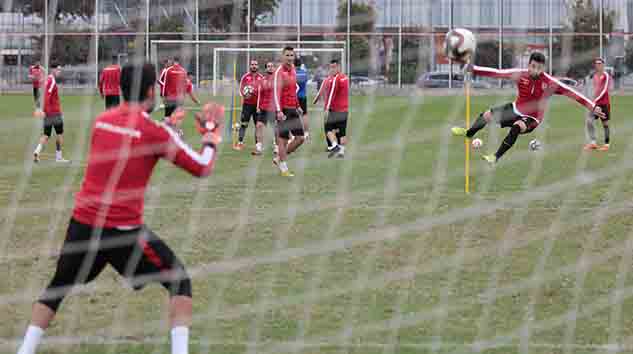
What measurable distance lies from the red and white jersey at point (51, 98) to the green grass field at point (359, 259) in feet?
2.99

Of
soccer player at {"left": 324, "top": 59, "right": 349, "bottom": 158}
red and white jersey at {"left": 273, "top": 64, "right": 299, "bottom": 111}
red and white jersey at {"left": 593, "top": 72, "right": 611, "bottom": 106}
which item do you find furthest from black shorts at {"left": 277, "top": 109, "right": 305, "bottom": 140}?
red and white jersey at {"left": 593, "top": 72, "right": 611, "bottom": 106}

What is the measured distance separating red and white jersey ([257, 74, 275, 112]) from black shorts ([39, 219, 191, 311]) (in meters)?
12.7

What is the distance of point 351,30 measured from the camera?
Answer: 30.0 m

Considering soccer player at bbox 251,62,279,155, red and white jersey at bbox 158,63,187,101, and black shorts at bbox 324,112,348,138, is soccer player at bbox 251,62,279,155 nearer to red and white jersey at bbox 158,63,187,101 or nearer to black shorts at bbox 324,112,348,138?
black shorts at bbox 324,112,348,138

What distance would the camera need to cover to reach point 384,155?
61.2ft

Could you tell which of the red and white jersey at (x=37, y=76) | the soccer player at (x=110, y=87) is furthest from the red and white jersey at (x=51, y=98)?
the red and white jersey at (x=37, y=76)

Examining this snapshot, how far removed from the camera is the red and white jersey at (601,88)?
782 inches

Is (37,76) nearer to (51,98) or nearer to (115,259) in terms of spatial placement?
(51,98)

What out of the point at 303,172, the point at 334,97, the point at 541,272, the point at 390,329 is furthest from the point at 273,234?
the point at 334,97

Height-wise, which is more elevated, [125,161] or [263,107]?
[263,107]

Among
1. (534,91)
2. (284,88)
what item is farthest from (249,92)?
(534,91)

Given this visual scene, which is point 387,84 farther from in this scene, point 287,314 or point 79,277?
point 79,277

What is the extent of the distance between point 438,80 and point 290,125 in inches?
360

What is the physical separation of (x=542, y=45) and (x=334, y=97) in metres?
9.19
